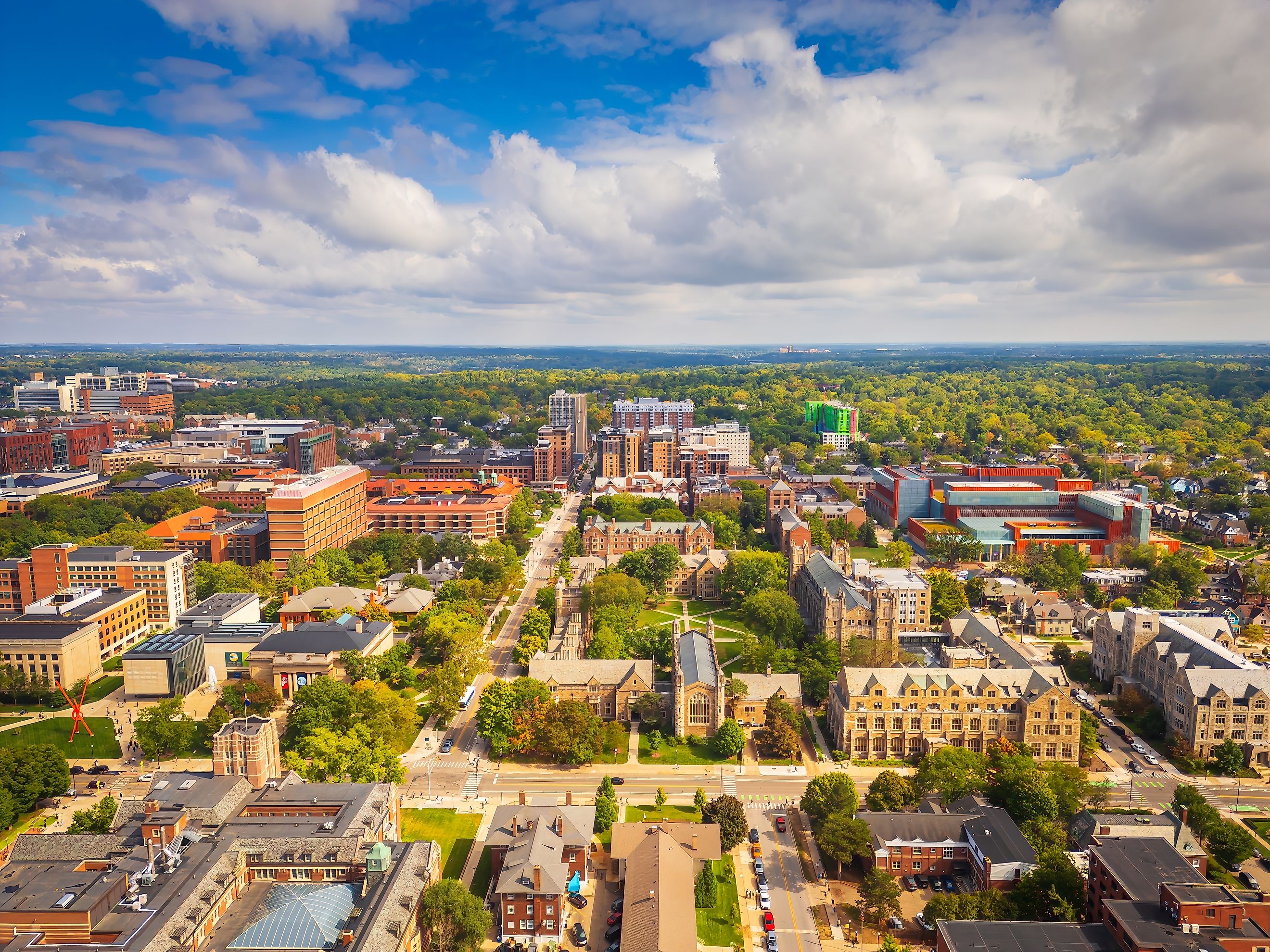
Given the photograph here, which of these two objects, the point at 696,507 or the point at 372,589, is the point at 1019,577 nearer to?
the point at 696,507

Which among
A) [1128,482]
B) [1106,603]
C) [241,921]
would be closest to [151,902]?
[241,921]

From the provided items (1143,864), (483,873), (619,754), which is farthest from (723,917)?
(1143,864)

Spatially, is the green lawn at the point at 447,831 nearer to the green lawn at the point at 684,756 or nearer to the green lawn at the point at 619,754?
the green lawn at the point at 619,754

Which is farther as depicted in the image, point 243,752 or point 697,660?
point 697,660

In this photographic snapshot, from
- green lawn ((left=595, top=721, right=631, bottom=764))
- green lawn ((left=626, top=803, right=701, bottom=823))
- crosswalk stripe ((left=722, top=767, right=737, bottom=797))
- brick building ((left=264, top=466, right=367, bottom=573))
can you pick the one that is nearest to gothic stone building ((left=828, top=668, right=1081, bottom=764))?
crosswalk stripe ((left=722, top=767, right=737, bottom=797))

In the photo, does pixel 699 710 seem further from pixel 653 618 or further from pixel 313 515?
pixel 313 515

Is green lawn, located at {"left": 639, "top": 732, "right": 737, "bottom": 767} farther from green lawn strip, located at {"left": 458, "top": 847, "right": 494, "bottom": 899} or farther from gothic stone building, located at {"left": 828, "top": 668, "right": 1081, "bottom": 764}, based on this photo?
green lawn strip, located at {"left": 458, "top": 847, "right": 494, "bottom": 899}
